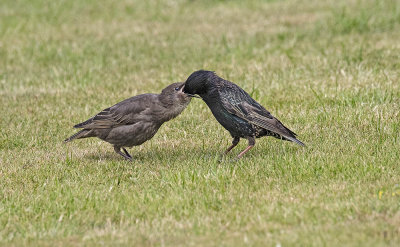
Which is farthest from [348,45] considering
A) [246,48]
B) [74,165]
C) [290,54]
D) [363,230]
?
[363,230]

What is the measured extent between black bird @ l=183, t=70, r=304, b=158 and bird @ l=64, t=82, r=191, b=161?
251 mm

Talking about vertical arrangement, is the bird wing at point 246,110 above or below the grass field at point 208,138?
above

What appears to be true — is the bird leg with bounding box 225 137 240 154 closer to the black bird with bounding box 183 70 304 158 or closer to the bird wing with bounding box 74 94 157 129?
the black bird with bounding box 183 70 304 158

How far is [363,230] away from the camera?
5297 mm

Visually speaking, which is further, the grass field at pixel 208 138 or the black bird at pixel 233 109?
the black bird at pixel 233 109

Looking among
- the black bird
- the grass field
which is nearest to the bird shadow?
the grass field

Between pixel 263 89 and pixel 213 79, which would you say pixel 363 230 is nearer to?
pixel 213 79

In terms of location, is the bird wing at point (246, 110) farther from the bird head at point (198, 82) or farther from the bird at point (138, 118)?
the bird at point (138, 118)

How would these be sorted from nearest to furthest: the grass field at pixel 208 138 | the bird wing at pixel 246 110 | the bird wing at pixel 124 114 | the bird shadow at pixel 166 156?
the grass field at pixel 208 138 → the bird wing at pixel 246 110 → the bird shadow at pixel 166 156 → the bird wing at pixel 124 114

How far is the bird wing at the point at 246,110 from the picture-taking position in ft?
25.1

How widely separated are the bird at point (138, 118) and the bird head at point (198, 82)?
23cm

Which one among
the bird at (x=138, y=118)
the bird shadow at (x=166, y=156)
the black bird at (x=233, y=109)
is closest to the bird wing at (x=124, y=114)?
the bird at (x=138, y=118)

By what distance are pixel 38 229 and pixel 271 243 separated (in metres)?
2.14

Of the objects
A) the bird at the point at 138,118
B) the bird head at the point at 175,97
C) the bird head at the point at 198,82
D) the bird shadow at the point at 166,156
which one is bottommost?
the bird shadow at the point at 166,156
